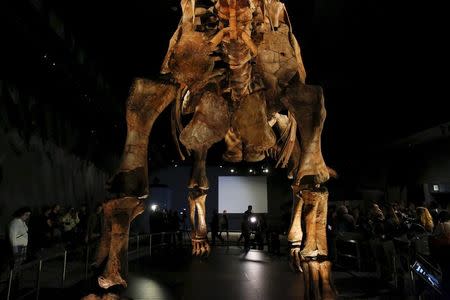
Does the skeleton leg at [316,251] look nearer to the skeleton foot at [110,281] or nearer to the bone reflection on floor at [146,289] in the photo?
the skeleton foot at [110,281]

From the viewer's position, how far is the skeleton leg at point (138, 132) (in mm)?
2836

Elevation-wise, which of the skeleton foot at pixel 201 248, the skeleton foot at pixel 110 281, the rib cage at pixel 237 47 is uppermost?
the rib cage at pixel 237 47

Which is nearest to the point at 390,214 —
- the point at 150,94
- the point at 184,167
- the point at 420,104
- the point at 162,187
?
the point at 420,104

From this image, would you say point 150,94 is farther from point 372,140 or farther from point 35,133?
point 372,140

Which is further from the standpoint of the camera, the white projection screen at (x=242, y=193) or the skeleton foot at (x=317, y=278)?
the white projection screen at (x=242, y=193)

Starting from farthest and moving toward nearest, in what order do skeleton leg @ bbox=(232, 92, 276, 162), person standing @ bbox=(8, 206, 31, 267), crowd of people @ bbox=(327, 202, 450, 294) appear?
person standing @ bbox=(8, 206, 31, 267) → crowd of people @ bbox=(327, 202, 450, 294) → skeleton leg @ bbox=(232, 92, 276, 162)

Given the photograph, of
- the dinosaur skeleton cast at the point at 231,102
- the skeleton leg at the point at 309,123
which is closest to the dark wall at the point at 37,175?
the dinosaur skeleton cast at the point at 231,102

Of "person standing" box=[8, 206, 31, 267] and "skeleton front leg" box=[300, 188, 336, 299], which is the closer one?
"skeleton front leg" box=[300, 188, 336, 299]

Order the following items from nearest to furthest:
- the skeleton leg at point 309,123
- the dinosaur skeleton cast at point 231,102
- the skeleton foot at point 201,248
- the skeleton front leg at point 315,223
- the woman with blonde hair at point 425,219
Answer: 1. the dinosaur skeleton cast at point 231,102
2. the skeleton front leg at point 315,223
3. the skeleton leg at point 309,123
4. the skeleton foot at point 201,248
5. the woman with blonde hair at point 425,219

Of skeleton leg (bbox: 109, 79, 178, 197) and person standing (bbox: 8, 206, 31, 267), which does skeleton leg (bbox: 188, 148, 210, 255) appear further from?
person standing (bbox: 8, 206, 31, 267)

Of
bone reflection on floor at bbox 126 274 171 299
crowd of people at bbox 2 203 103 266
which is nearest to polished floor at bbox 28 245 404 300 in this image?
bone reflection on floor at bbox 126 274 171 299

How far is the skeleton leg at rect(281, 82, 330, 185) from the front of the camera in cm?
312

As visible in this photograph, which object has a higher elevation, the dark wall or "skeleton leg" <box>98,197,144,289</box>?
the dark wall

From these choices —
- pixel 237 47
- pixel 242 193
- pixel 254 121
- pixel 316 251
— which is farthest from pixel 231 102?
pixel 242 193
